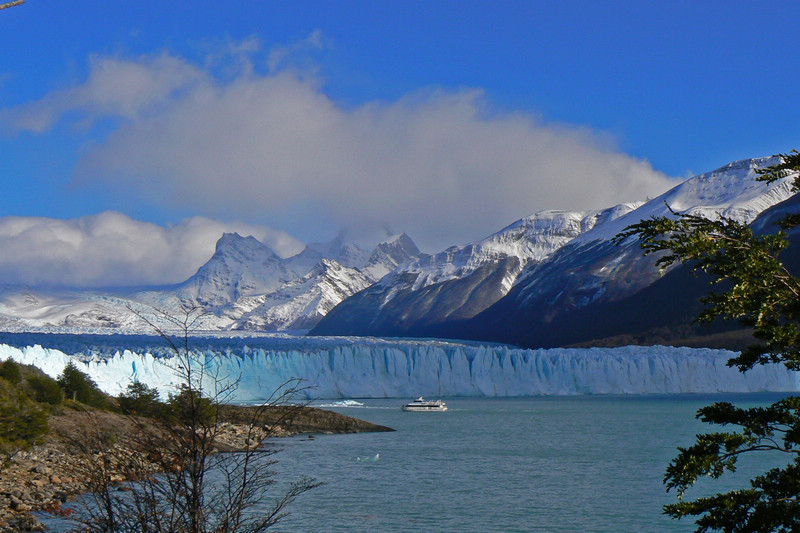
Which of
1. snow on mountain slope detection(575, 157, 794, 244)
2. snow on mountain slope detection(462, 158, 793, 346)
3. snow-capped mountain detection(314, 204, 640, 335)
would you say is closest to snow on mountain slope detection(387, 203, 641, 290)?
snow-capped mountain detection(314, 204, 640, 335)

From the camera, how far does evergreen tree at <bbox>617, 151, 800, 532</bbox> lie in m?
5.62

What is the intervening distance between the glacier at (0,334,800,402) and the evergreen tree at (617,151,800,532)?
151 feet

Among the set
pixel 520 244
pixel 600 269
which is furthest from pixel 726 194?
pixel 520 244

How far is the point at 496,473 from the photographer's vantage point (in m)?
25.2

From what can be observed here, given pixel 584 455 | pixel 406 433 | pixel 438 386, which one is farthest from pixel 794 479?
pixel 438 386

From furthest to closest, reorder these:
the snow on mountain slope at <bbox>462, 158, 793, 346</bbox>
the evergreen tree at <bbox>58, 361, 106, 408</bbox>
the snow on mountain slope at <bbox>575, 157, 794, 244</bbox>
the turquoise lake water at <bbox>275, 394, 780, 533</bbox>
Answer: the snow on mountain slope at <bbox>575, 157, 794, 244</bbox> < the snow on mountain slope at <bbox>462, 158, 793, 346</bbox> < the evergreen tree at <bbox>58, 361, 106, 408</bbox> < the turquoise lake water at <bbox>275, 394, 780, 533</bbox>

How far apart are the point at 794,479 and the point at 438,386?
2012 inches

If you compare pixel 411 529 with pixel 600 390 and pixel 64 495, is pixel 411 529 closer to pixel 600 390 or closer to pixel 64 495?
pixel 64 495

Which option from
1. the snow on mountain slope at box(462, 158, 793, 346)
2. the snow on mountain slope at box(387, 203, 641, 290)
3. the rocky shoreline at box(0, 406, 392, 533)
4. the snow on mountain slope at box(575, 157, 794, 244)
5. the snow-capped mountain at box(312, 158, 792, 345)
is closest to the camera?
the rocky shoreline at box(0, 406, 392, 533)

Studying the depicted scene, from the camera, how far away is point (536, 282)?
14225cm

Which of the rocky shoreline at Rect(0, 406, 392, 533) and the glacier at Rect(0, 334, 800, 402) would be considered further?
the glacier at Rect(0, 334, 800, 402)

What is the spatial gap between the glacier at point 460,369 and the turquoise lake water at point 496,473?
9.85 meters

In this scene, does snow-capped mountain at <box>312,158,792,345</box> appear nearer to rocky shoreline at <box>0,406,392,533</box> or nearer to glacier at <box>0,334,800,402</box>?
glacier at <box>0,334,800,402</box>

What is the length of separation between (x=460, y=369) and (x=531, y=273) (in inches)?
3892
